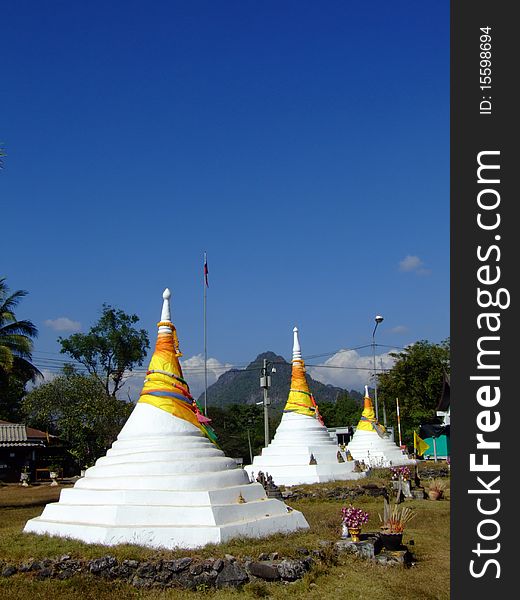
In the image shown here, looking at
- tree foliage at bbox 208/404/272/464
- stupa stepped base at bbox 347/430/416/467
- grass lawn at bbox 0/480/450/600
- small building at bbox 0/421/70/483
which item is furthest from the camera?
tree foliage at bbox 208/404/272/464

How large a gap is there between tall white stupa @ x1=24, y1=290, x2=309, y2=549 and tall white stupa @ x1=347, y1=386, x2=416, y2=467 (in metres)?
21.3

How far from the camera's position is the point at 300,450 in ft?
91.1

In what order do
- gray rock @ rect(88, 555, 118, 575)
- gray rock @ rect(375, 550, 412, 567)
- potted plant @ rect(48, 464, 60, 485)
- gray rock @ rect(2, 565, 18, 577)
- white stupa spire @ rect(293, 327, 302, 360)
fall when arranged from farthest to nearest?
potted plant @ rect(48, 464, 60, 485) → white stupa spire @ rect(293, 327, 302, 360) → gray rock @ rect(375, 550, 412, 567) → gray rock @ rect(2, 565, 18, 577) → gray rock @ rect(88, 555, 118, 575)

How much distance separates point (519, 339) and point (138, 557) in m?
7.70

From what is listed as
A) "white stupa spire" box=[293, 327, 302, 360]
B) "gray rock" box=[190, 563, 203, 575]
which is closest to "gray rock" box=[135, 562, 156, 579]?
"gray rock" box=[190, 563, 203, 575]

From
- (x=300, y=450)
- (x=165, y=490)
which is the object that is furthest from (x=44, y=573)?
(x=300, y=450)

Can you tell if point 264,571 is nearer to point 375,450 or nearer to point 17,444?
point 375,450

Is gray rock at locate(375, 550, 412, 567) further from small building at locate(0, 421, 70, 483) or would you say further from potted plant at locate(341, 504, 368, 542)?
small building at locate(0, 421, 70, 483)

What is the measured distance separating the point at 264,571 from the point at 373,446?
26.2 m

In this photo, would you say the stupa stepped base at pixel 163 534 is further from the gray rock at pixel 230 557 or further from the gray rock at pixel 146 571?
the gray rock at pixel 146 571

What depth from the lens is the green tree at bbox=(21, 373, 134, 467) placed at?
37.3 metres

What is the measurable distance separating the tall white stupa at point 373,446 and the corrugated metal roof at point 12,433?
1905 cm

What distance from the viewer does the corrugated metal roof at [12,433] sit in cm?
3738

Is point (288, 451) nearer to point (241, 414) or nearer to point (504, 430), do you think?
point (504, 430)
